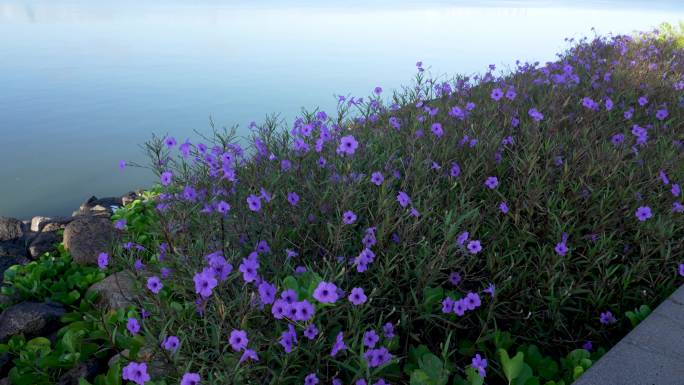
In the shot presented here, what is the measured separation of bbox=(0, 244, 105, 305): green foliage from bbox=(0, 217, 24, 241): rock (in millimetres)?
935

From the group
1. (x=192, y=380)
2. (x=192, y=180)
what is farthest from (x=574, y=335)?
(x=192, y=180)

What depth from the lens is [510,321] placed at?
7.95 feet

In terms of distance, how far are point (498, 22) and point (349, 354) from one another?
83.4 ft

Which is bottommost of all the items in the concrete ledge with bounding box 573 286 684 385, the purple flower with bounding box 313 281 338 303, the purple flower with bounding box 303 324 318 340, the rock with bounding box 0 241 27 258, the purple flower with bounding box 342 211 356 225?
the rock with bounding box 0 241 27 258

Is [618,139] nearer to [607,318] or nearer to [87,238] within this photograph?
[607,318]

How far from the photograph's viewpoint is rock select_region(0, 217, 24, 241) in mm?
4184

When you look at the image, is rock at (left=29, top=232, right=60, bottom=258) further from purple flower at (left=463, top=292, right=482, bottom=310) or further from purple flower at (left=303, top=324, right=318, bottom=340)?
purple flower at (left=463, top=292, right=482, bottom=310)

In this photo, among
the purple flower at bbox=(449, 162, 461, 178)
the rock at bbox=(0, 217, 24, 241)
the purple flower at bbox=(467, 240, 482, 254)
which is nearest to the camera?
the purple flower at bbox=(467, 240, 482, 254)

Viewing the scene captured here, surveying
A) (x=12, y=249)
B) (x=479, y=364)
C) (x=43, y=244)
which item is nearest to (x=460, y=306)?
(x=479, y=364)

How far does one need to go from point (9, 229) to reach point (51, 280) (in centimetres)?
134

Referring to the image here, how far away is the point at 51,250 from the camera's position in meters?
3.84

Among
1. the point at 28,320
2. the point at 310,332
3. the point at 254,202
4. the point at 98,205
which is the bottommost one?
the point at 98,205

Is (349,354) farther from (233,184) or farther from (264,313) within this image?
(233,184)

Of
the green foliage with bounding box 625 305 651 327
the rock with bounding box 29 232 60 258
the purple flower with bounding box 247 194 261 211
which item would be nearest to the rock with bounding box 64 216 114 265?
the rock with bounding box 29 232 60 258
